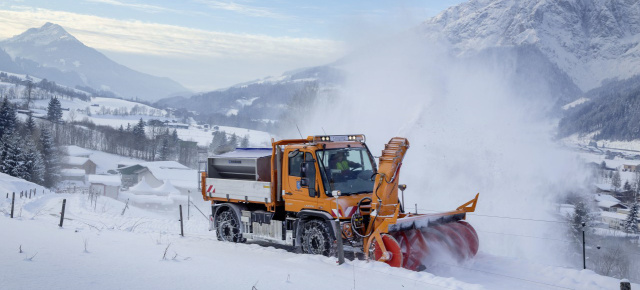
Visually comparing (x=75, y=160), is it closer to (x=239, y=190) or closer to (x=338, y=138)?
(x=239, y=190)

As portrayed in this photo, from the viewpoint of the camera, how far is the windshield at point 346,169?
12.0 m

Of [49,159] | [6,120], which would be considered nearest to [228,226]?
[49,159]

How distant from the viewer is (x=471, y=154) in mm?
37031

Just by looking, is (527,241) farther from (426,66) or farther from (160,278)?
(426,66)

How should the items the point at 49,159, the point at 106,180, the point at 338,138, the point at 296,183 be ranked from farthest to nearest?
the point at 106,180 → the point at 49,159 → the point at 338,138 → the point at 296,183

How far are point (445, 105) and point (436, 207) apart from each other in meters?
15.0

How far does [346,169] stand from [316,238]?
1.74 m

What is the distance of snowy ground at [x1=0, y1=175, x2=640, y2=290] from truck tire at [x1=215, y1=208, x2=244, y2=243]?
1.24m

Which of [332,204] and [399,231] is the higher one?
[332,204]

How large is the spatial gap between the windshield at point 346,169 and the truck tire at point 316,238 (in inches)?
31.0

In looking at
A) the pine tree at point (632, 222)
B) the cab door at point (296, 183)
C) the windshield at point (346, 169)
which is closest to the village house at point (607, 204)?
the pine tree at point (632, 222)

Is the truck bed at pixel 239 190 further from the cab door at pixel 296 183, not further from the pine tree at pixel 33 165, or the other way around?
the pine tree at pixel 33 165

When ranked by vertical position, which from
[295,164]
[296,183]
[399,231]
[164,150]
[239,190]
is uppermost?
[164,150]

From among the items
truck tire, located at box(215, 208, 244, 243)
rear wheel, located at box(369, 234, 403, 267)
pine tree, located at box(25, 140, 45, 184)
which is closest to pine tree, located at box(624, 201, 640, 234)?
truck tire, located at box(215, 208, 244, 243)
